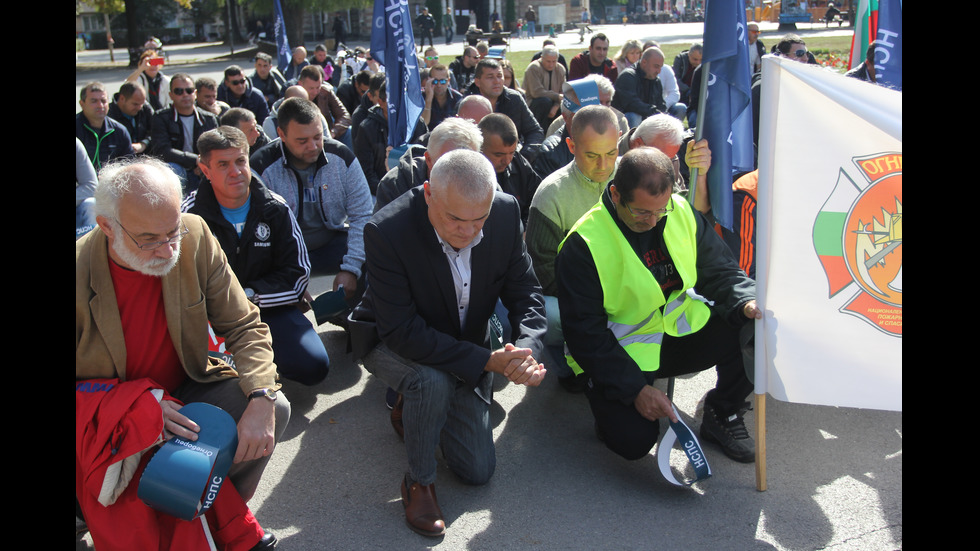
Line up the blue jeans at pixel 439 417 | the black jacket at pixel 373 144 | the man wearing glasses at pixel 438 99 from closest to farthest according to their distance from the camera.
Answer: the blue jeans at pixel 439 417
the black jacket at pixel 373 144
the man wearing glasses at pixel 438 99

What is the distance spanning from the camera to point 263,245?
4473 mm

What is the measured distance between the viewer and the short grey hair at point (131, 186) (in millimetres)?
2826

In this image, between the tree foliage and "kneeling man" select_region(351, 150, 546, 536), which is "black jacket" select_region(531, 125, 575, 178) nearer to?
"kneeling man" select_region(351, 150, 546, 536)

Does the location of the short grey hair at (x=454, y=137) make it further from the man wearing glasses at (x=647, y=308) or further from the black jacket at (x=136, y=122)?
the black jacket at (x=136, y=122)

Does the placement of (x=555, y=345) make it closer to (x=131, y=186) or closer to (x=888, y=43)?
(x=131, y=186)

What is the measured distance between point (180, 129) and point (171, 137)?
13 cm

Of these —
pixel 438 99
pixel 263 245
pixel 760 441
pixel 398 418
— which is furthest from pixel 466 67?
pixel 760 441

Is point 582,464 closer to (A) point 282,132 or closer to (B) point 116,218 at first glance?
(B) point 116,218

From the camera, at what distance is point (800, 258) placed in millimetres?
3350

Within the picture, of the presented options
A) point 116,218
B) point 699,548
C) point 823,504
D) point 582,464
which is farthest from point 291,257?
point 823,504

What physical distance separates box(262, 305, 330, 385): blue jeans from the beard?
1369 millimetres

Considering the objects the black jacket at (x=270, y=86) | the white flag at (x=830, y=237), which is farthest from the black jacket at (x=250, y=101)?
the white flag at (x=830, y=237)

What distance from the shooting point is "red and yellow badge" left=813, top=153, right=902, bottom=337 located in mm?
3203

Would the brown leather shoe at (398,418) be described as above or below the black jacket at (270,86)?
below
